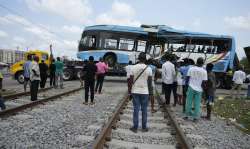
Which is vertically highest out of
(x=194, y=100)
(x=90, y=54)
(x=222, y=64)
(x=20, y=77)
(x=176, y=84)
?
(x=90, y=54)

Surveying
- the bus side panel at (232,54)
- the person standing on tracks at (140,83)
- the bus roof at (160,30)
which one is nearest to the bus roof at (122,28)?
the bus roof at (160,30)

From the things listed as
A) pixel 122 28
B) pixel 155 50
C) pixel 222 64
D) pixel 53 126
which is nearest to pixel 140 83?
pixel 53 126

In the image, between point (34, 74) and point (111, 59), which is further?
point (111, 59)

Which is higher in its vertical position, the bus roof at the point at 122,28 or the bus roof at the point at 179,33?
the bus roof at the point at 122,28

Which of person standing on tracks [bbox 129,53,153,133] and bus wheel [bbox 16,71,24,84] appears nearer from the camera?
person standing on tracks [bbox 129,53,153,133]

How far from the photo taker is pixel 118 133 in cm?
680

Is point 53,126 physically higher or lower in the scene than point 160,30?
lower

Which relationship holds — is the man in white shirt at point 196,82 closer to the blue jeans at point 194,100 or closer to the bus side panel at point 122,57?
the blue jeans at point 194,100

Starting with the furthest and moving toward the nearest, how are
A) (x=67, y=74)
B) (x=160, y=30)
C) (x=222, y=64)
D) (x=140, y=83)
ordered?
(x=67, y=74) → (x=160, y=30) → (x=222, y=64) → (x=140, y=83)

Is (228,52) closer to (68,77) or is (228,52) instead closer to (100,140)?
(68,77)

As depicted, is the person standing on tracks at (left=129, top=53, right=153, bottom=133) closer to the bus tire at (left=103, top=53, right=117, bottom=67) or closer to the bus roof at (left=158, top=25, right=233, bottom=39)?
the bus tire at (left=103, top=53, right=117, bottom=67)

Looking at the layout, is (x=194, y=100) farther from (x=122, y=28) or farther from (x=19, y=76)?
(x=122, y=28)

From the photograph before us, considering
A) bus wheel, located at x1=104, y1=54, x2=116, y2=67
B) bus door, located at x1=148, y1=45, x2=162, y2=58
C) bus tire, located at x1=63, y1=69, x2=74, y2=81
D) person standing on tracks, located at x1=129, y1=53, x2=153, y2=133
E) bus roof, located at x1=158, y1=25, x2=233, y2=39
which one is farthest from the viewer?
bus tire, located at x1=63, y1=69, x2=74, y2=81

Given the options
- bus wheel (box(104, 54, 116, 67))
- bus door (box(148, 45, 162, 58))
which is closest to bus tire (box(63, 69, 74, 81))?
bus wheel (box(104, 54, 116, 67))
